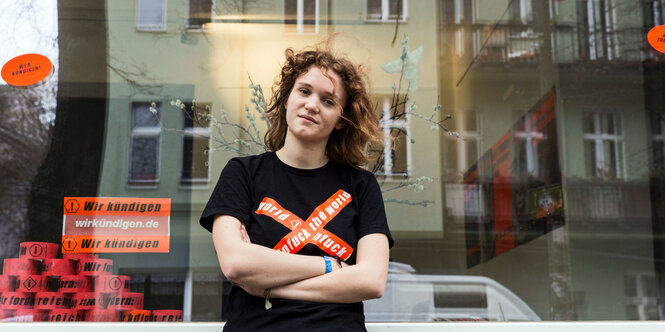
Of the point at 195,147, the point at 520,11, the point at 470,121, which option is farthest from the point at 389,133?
the point at 520,11

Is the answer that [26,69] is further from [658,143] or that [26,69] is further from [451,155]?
[658,143]

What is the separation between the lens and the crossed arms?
69.8 inches

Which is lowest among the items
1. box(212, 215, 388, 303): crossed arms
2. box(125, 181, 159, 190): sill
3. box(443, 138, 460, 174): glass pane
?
box(212, 215, 388, 303): crossed arms

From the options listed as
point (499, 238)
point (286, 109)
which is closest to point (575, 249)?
point (499, 238)

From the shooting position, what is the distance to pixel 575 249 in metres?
4.16

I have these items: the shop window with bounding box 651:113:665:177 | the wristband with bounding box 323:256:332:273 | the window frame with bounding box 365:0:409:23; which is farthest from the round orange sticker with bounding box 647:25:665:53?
the wristband with bounding box 323:256:332:273

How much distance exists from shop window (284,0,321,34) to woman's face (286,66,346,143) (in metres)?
1.89

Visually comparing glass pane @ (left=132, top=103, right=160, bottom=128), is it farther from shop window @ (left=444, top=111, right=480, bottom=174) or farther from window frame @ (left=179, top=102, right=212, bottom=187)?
shop window @ (left=444, top=111, right=480, bottom=174)

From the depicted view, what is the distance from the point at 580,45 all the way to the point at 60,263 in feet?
11.8

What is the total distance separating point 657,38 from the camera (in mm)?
3928

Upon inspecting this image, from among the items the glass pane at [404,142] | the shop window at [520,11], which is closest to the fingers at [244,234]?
the glass pane at [404,142]

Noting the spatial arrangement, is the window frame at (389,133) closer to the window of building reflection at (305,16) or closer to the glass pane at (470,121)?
the glass pane at (470,121)

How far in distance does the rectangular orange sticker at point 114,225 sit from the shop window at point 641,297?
2.63 meters

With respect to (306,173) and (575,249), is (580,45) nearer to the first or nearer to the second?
(575,249)
